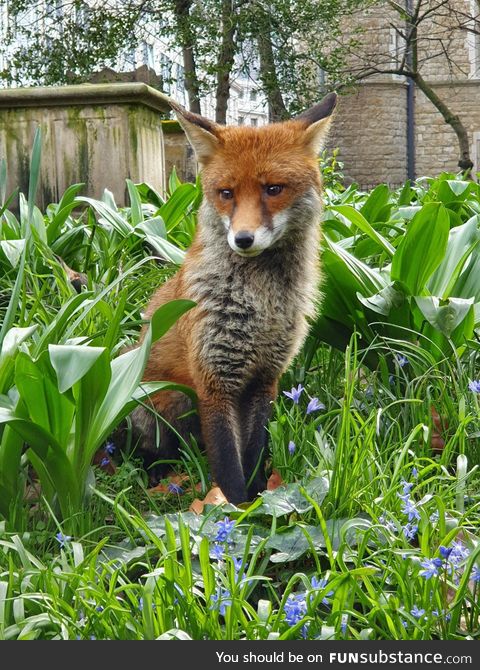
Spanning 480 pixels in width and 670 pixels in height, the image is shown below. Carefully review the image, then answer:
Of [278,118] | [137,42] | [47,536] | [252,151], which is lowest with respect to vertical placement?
[47,536]

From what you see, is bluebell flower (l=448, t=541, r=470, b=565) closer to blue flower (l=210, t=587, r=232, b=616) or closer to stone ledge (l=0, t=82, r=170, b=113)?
blue flower (l=210, t=587, r=232, b=616)

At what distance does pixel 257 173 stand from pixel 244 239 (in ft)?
0.82

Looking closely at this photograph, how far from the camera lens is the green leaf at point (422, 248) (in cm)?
336

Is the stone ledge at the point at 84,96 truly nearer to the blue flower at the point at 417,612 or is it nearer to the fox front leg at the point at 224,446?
the fox front leg at the point at 224,446

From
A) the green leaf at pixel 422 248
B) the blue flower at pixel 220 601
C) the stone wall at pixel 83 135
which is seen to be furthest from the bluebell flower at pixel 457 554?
the stone wall at pixel 83 135

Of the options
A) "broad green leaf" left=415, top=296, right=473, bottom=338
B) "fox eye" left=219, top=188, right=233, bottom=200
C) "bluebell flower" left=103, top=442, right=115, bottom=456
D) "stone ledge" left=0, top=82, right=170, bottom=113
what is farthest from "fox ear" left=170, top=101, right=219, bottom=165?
"stone ledge" left=0, top=82, right=170, bottom=113

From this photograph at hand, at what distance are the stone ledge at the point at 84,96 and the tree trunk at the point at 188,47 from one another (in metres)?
14.1

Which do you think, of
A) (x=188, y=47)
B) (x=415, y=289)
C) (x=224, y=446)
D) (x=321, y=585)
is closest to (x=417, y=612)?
(x=321, y=585)

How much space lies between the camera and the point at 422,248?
338 centimetres

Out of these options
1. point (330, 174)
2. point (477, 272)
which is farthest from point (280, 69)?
point (477, 272)

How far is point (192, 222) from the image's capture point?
5.13 m

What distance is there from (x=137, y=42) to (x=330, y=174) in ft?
46.2

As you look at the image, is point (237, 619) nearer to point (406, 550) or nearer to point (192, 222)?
point (406, 550)
